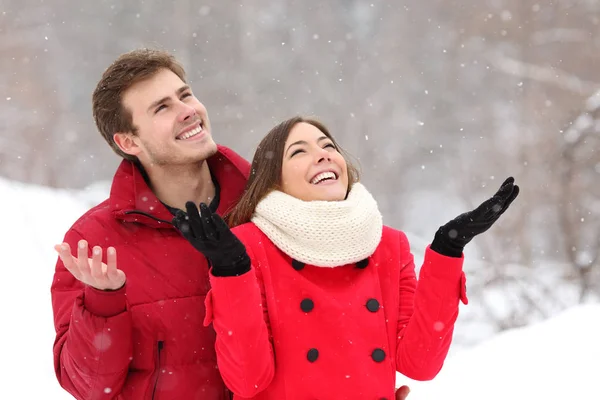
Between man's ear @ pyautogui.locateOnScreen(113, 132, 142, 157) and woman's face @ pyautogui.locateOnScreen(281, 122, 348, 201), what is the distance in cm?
64

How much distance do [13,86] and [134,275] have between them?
32.6 ft

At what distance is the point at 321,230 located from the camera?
2133 millimetres

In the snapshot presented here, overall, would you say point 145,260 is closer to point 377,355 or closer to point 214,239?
point 214,239

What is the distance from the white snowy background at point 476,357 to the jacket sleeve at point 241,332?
2.75 m

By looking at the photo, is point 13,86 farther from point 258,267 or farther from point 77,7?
point 258,267

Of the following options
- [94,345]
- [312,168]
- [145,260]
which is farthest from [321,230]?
[94,345]

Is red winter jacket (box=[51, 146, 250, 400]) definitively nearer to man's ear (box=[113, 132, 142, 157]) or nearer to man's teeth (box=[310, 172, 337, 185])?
man's ear (box=[113, 132, 142, 157])

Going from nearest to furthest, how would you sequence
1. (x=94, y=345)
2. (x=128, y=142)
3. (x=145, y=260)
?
(x=94, y=345)
(x=145, y=260)
(x=128, y=142)

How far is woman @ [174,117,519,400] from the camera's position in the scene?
193 centimetres

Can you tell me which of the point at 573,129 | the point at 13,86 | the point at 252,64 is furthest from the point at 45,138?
the point at 573,129

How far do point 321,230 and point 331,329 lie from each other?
33 centimetres

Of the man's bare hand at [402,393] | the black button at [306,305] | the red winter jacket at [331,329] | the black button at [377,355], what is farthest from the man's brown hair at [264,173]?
the man's bare hand at [402,393]

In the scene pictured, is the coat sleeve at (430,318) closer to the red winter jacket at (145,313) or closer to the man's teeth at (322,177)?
the man's teeth at (322,177)

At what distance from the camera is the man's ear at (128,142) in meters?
2.59
